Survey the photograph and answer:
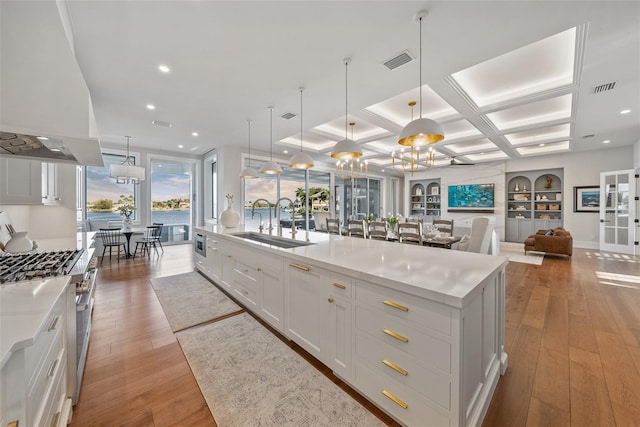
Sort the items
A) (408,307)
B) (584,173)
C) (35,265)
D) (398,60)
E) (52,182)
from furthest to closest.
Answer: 1. (584,173)
2. (52,182)
3. (398,60)
4. (35,265)
5. (408,307)

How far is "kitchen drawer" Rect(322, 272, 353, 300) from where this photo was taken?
1629 mm

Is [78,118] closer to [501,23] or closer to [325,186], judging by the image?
[501,23]

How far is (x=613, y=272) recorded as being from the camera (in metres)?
4.66

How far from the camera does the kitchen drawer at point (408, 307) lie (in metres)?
1.20

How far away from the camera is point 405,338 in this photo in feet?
4.37

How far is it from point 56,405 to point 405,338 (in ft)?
6.09

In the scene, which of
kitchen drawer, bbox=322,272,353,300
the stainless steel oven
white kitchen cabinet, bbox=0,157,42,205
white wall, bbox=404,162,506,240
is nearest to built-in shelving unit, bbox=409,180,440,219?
white wall, bbox=404,162,506,240

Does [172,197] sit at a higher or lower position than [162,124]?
lower

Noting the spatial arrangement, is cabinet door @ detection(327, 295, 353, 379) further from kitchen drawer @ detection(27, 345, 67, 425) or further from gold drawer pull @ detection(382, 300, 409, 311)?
kitchen drawer @ detection(27, 345, 67, 425)

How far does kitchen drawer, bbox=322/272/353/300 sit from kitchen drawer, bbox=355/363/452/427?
1.48 ft

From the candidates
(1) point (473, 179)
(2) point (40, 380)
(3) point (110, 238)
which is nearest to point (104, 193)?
(3) point (110, 238)

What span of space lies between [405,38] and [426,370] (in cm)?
267

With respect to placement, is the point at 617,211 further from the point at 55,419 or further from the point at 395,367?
the point at 55,419

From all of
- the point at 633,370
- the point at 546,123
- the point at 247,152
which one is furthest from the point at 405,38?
the point at 247,152
